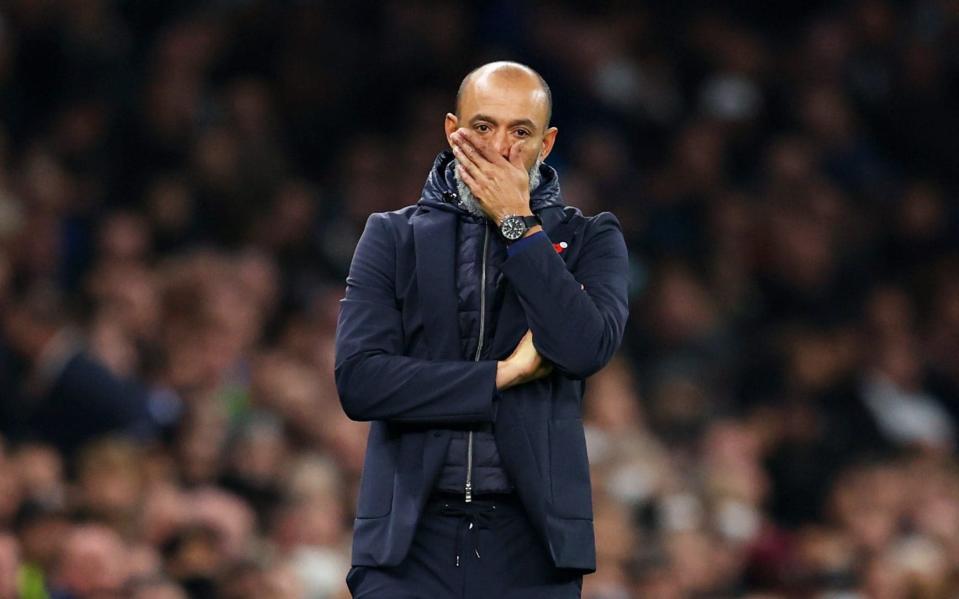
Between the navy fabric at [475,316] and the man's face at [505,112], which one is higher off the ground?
the man's face at [505,112]

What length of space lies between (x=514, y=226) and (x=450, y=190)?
0.24m

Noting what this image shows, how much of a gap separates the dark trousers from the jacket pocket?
0.28ft

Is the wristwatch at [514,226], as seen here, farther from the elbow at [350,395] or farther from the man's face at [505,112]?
the elbow at [350,395]

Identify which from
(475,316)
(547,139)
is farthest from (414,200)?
(475,316)

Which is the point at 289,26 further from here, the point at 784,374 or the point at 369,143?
the point at 784,374

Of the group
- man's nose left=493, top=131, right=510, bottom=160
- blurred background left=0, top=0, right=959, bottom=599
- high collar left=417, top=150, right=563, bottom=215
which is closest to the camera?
man's nose left=493, top=131, right=510, bottom=160

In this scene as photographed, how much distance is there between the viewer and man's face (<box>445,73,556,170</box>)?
362cm

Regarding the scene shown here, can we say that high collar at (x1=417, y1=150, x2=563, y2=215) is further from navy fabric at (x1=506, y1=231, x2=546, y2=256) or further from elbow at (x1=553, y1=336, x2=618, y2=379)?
elbow at (x1=553, y1=336, x2=618, y2=379)

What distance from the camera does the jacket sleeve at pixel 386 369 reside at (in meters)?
3.57

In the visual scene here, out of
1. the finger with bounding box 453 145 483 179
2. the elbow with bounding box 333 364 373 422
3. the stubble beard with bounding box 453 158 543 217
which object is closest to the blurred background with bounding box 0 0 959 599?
the elbow with bounding box 333 364 373 422

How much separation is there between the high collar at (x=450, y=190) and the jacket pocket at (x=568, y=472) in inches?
17.4

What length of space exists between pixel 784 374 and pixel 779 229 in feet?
3.62

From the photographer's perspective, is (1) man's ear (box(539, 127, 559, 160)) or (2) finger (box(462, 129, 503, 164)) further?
(1) man's ear (box(539, 127, 559, 160))

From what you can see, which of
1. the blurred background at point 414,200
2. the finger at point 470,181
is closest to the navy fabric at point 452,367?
the finger at point 470,181
